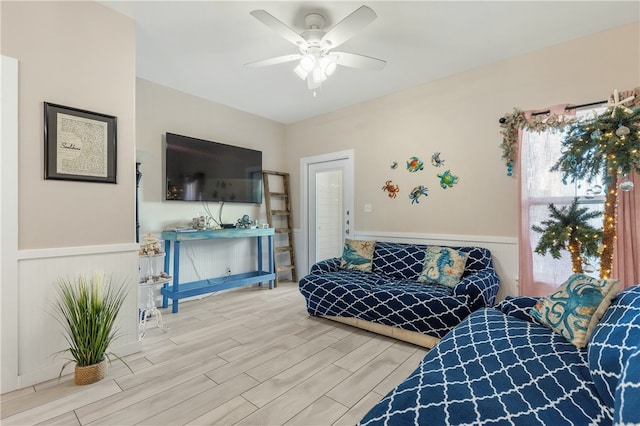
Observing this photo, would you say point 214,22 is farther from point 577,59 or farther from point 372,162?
point 577,59

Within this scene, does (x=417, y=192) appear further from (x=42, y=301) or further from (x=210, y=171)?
(x=42, y=301)

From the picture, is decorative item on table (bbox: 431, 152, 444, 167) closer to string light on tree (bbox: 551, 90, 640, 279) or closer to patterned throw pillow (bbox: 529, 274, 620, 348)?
string light on tree (bbox: 551, 90, 640, 279)

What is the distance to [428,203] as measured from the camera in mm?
3570

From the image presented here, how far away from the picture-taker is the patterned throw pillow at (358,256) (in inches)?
138

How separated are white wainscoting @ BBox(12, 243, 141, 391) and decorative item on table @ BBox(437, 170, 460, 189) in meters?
3.29

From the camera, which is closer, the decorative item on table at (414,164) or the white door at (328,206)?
the decorative item on table at (414,164)

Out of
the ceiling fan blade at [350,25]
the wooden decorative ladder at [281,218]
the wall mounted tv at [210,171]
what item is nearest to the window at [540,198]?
the ceiling fan blade at [350,25]

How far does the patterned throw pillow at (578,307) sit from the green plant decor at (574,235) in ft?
1.87

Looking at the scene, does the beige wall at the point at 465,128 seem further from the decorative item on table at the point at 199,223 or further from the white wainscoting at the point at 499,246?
the decorative item on table at the point at 199,223

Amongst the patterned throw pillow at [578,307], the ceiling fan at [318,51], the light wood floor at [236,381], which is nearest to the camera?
the patterned throw pillow at [578,307]

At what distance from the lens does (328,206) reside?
187 inches

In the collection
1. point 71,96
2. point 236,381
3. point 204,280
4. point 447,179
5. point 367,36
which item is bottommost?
point 236,381

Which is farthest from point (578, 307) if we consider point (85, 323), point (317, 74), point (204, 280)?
point (204, 280)

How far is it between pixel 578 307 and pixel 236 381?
6.78 ft
